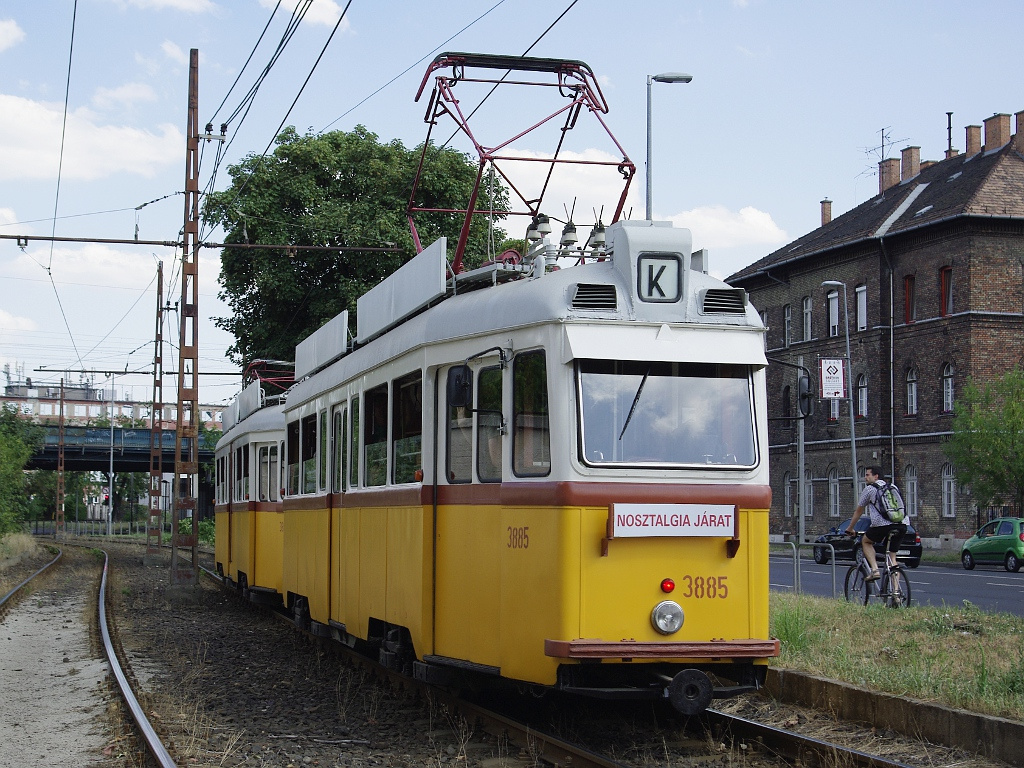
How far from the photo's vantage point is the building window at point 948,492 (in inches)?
1868

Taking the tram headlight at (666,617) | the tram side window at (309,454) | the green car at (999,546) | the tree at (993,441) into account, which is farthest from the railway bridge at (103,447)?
the tram headlight at (666,617)

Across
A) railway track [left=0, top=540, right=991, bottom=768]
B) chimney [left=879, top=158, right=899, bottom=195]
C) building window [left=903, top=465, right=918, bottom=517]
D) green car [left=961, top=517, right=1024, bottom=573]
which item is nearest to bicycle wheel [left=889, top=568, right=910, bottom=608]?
railway track [left=0, top=540, right=991, bottom=768]

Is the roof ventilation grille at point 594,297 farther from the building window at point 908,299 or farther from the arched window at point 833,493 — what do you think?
the arched window at point 833,493

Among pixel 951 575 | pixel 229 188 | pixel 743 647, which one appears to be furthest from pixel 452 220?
pixel 743 647

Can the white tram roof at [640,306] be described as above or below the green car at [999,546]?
above

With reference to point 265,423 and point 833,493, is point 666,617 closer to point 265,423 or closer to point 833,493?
point 265,423

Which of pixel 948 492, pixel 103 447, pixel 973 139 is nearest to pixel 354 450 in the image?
pixel 948 492

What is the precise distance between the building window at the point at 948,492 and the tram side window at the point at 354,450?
39.3m

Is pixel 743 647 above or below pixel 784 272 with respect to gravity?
below

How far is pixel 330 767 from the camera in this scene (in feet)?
27.3

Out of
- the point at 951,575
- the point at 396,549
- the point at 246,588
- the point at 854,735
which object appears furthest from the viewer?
the point at 951,575

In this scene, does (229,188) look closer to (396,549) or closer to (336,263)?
(336,263)

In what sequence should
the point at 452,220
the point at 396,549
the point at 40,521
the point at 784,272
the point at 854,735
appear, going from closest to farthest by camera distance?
the point at 854,735 → the point at 396,549 → the point at 452,220 → the point at 784,272 → the point at 40,521

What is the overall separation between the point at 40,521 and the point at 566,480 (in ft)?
349
